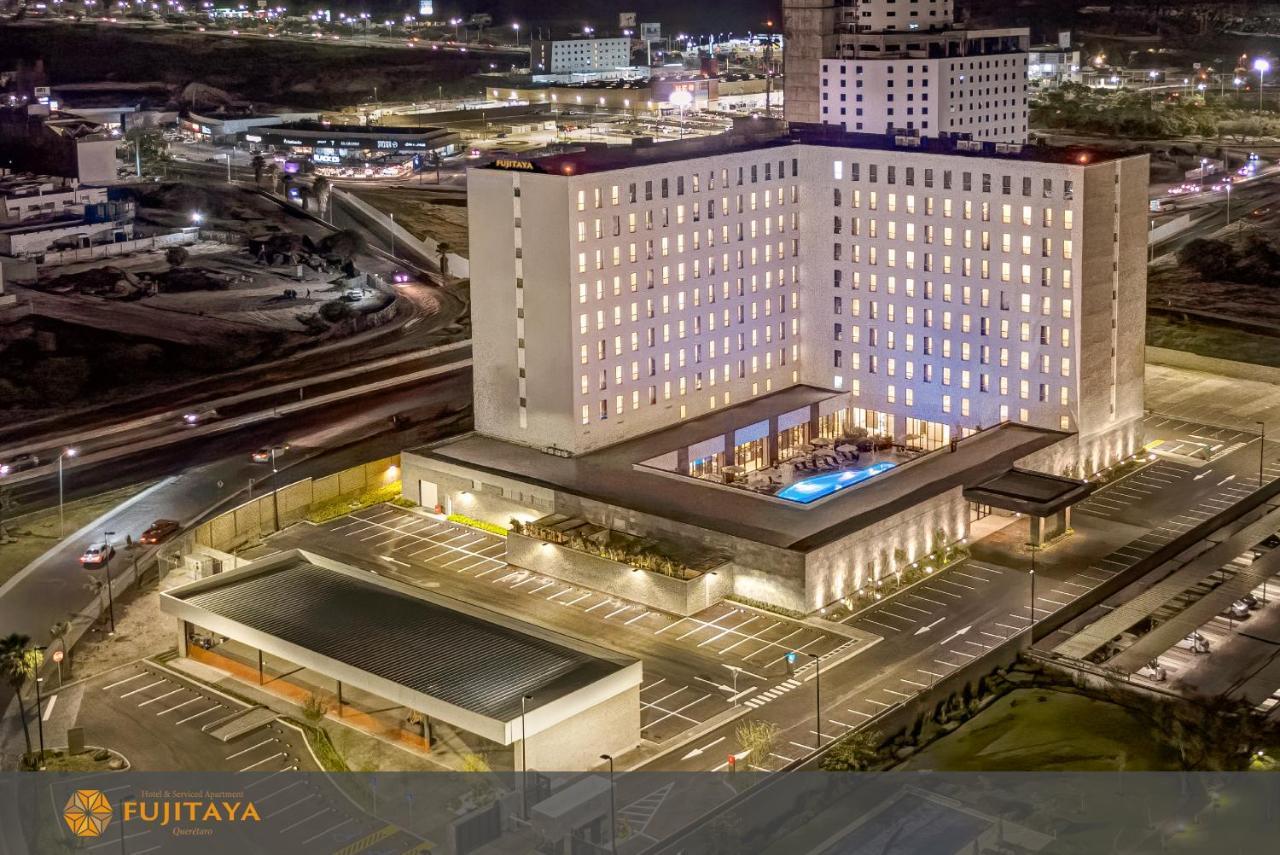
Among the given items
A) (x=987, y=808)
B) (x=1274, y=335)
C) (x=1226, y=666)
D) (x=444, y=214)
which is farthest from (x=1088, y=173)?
(x=444, y=214)

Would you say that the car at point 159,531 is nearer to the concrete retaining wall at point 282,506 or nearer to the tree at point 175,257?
the concrete retaining wall at point 282,506

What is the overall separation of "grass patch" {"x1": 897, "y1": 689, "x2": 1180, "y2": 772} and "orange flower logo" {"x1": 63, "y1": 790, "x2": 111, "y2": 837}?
30040 millimetres

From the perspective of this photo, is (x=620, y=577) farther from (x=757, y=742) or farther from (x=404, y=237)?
(x=404, y=237)

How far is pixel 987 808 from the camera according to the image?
61281 mm

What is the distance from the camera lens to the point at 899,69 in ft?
550

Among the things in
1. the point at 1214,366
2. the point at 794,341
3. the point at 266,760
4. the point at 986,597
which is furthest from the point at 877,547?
the point at 1214,366

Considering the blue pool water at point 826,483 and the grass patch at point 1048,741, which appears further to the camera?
the blue pool water at point 826,483

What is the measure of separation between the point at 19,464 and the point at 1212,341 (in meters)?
93.6

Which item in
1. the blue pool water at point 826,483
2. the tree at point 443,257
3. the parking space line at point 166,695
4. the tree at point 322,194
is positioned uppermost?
the tree at point 322,194

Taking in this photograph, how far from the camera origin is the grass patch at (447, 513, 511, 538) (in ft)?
305

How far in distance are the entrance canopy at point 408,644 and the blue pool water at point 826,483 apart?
2248 centimetres

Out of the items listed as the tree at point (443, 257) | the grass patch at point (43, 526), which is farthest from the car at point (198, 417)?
the tree at point (443, 257)

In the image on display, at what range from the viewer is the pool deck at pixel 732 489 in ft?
281

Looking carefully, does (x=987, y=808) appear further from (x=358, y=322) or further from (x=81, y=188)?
(x=81, y=188)
